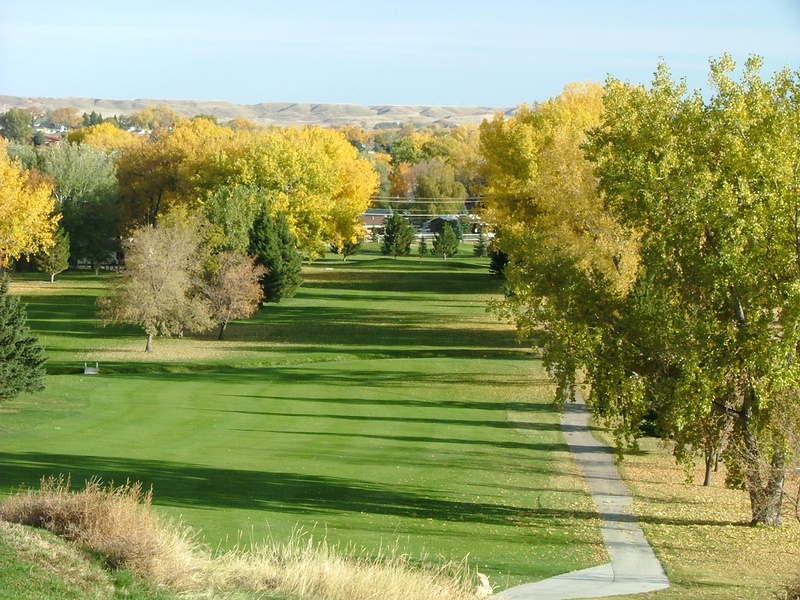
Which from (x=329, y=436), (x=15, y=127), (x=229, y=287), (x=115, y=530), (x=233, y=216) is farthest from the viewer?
(x=15, y=127)

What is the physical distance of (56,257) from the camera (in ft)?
252

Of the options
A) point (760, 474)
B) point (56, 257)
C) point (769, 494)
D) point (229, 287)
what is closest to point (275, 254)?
point (229, 287)

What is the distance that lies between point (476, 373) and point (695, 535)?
2405cm

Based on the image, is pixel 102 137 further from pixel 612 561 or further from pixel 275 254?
pixel 612 561

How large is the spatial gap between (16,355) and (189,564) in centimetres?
2086

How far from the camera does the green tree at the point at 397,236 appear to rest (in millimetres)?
98812

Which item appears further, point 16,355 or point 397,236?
point 397,236

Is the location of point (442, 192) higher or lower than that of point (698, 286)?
higher

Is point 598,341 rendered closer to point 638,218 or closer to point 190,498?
point 638,218

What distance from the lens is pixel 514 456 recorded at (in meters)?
29.8

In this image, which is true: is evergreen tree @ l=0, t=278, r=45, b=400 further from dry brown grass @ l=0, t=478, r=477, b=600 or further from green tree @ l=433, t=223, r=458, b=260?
green tree @ l=433, t=223, r=458, b=260

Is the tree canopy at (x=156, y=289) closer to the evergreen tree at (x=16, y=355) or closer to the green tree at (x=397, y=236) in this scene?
the evergreen tree at (x=16, y=355)

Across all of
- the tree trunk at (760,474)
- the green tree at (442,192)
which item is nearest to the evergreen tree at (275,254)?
the tree trunk at (760,474)

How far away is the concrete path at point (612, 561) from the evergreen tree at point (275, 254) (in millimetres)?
33658
